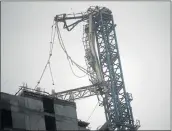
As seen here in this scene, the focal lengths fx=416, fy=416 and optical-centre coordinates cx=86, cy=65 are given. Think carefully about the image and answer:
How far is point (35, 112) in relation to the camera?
39125 millimetres

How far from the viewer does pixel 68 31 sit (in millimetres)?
49500

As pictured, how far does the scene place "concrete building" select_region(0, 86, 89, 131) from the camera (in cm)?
3688

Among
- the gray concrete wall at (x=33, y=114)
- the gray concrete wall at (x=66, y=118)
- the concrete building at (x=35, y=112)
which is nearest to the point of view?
the concrete building at (x=35, y=112)

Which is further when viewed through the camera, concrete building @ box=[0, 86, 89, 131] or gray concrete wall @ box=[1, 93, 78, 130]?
gray concrete wall @ box=[1, 93, 78, 130]

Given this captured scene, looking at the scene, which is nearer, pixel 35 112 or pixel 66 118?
pixel 35 112

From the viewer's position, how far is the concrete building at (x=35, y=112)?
36875mm

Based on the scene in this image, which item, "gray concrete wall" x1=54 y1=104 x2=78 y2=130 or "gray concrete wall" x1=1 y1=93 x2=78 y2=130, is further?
"gray concrete wall" x1=54 y1=104 x2=78 y2=130

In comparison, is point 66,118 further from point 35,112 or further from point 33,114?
point 33,114

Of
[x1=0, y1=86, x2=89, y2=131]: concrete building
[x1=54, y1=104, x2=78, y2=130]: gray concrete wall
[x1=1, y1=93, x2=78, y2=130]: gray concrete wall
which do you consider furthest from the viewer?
[x1=54, y1=104, x2=78, y2=130]: gray concrete wall

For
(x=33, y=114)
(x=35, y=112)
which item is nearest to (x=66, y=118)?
(x=35, y=112)

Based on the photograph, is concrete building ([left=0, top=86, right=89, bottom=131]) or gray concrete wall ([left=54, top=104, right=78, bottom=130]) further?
gray concrete wall ([left=54, top=104, right=78, bottom=130])

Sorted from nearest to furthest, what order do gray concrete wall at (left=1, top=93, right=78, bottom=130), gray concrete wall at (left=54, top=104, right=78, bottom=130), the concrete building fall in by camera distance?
the concrete building < gray concrete wall at (left=1, top=93, right=78, bottom=130) < gray concrete wall at (left=54, top=104, right=78, bottom=130)

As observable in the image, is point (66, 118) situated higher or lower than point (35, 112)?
lower

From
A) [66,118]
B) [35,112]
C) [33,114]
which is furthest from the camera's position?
[66,118]
